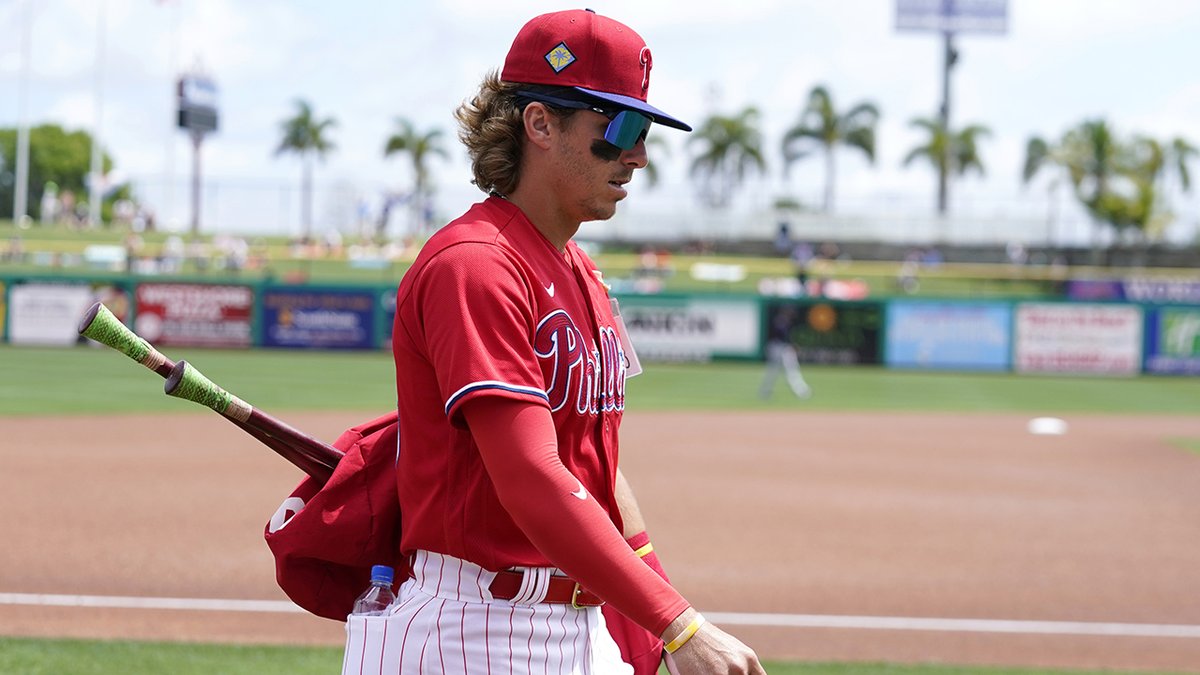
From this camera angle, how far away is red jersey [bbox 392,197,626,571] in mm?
2268

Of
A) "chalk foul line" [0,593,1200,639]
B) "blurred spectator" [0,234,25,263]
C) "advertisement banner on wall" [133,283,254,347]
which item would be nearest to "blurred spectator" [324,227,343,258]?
"blurred spectator" [0,234,25,263]

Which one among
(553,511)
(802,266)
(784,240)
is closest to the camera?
(553,511)

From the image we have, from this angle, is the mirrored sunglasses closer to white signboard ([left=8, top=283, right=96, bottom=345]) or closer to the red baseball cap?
the red baseball cap

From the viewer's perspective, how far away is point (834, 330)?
106 feet

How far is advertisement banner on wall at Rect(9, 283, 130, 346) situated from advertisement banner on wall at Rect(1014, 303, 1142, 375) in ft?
71.7

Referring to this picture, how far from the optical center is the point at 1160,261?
58.1m

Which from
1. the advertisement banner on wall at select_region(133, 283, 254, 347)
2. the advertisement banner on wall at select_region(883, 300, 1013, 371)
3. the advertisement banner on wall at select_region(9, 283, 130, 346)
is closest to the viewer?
the advertisement banner on wall at select_region(9, 283, 130, 346)

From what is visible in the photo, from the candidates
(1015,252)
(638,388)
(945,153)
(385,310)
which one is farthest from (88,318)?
(945,153)

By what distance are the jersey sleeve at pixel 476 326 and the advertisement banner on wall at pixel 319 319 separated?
3068cm

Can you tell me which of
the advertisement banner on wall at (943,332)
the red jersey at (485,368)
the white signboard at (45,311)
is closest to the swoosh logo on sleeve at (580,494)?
the red jersey at (485,368)

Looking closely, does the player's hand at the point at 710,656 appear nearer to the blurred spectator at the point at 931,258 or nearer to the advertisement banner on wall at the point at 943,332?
the advertisement banner on wall at the point at 943,332

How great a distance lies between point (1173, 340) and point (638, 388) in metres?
15.0

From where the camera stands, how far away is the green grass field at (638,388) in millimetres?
19609

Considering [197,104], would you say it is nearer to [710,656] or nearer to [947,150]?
[947,150]
